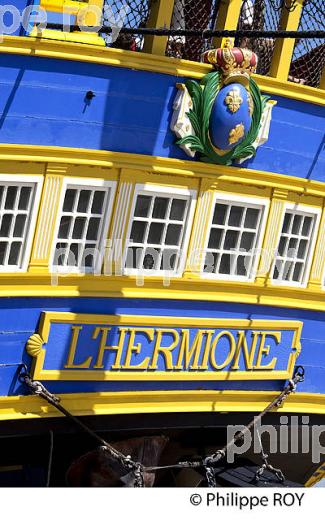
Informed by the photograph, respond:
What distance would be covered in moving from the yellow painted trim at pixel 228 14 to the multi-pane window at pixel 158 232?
1293mm

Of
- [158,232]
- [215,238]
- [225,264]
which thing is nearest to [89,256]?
[158,232]

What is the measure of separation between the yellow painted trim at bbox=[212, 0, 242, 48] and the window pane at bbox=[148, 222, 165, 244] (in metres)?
1.51

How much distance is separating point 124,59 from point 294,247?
2.26 meters

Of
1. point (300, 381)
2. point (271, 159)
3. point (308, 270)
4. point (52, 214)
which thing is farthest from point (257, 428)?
point (52, 214)

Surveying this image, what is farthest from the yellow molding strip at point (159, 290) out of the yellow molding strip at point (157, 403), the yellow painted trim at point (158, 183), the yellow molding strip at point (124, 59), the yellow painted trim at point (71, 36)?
the yellow painted trim at point (71, 36)

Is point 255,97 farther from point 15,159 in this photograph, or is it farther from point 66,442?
point 66,442

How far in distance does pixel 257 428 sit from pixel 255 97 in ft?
9.02

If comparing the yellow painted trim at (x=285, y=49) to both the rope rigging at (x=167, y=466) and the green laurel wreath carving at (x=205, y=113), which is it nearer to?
the green laurel wreath carving at (x=205, y=113)

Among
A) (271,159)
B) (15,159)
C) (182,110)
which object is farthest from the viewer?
(271,159)

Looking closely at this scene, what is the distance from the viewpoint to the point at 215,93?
Result: 8086mm

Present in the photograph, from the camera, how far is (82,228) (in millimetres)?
7844

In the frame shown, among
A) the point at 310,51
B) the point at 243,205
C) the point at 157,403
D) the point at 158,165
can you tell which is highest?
the point at 310,51

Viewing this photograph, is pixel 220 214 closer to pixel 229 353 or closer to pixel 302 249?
pixel 302 249

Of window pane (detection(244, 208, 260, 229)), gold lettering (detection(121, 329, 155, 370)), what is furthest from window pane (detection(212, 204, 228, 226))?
gold lettering (detection(121, 329, 155, 370))
